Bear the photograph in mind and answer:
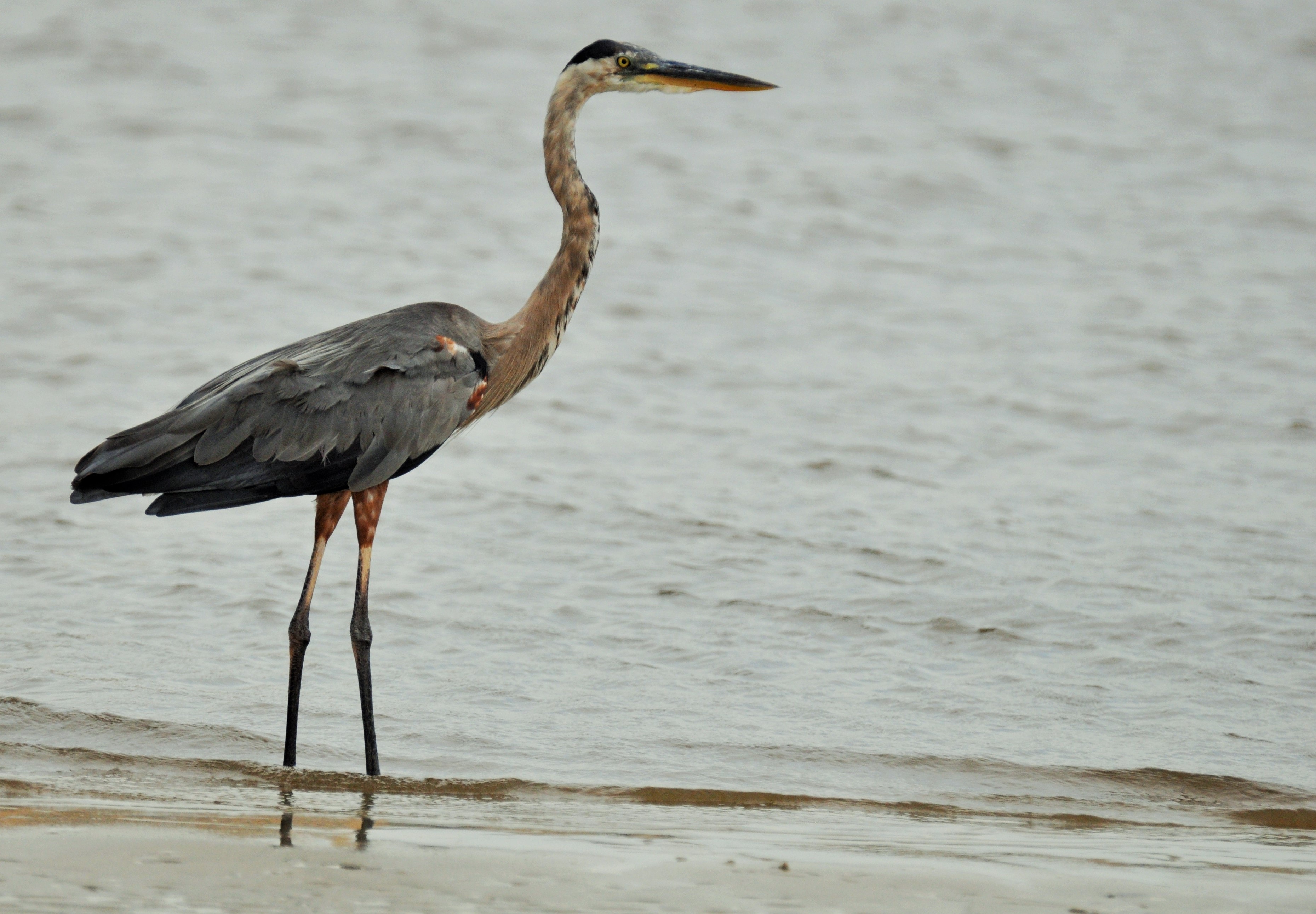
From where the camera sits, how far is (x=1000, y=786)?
21.2ft

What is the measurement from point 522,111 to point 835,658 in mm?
14541

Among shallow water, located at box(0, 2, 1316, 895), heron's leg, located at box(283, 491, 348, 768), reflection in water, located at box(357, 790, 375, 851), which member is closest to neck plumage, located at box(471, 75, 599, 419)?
heron's leg, located at box(283, 491, 348, 768)

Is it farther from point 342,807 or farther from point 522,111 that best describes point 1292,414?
point 522,111

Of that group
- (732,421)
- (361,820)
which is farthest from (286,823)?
(732,421)

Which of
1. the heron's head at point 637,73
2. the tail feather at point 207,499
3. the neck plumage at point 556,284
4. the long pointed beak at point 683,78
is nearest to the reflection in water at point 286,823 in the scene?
the tail feather at point 207,499

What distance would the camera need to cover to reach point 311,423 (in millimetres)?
6480

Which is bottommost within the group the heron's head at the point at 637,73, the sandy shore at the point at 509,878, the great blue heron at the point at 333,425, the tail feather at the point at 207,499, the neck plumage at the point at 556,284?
the sandy shore at the point at 509,878

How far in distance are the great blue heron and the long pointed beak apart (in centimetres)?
20

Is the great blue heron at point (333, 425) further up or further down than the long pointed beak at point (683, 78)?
further down

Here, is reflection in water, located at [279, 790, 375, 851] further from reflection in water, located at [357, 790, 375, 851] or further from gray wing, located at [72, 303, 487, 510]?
gray wing, located at [72, 303, 487, 510]

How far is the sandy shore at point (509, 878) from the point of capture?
14.2ft

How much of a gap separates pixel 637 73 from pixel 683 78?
0.66 feet

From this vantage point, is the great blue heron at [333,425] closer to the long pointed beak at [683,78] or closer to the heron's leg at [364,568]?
the heron's leg at [364,568]

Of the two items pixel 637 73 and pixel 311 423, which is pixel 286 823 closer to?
pixel 311 423
